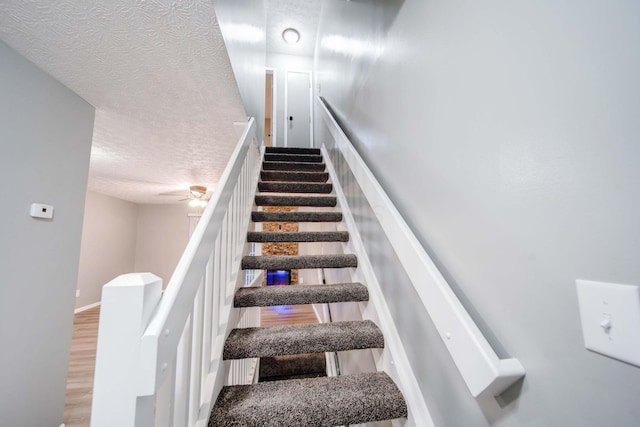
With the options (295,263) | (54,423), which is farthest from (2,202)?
(295,263)

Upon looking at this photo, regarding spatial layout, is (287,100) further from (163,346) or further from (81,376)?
(163,346)

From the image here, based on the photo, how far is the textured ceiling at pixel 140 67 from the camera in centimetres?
105

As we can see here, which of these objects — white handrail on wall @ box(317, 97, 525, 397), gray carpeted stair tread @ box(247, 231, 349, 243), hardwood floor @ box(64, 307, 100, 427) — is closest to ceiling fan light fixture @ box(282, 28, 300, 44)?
gray carpeted stair tread @ box(247, 231, 349, 243)

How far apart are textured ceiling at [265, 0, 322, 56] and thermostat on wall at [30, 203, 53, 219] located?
12.6ft

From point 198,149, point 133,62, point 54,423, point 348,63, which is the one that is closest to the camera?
point 133,62

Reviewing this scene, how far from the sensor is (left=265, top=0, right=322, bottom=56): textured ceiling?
12.4ft

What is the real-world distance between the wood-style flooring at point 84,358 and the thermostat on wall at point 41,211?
4.95 ft

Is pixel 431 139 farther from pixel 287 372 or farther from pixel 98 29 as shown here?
pixel 287 372

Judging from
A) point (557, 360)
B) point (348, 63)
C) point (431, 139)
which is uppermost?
point (348, 63)

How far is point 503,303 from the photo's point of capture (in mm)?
603

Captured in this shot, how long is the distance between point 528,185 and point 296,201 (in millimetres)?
1912

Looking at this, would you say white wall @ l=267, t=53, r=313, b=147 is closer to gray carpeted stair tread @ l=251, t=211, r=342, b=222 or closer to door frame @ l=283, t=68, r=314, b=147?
door frame @ l=283, t=68, r=314, b=147

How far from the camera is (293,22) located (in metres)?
4.18

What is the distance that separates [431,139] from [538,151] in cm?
41
